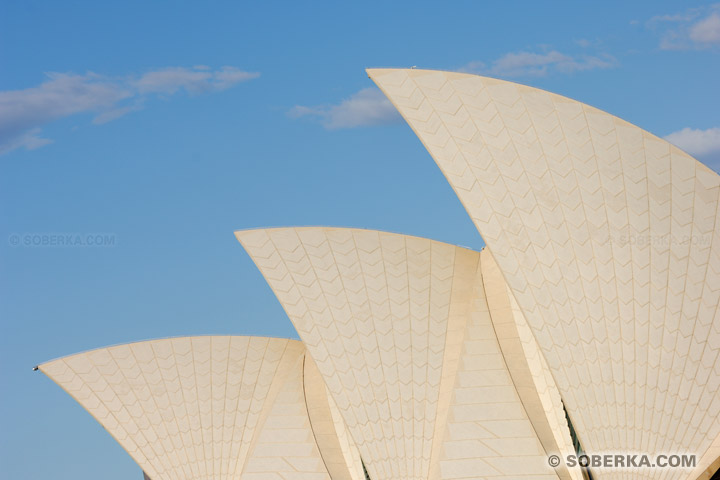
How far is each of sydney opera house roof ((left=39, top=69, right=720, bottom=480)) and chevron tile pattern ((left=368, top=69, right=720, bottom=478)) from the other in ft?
0.13

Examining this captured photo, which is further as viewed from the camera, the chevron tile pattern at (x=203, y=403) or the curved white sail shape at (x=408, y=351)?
the chevron tile pattern at (x=203, y=403)

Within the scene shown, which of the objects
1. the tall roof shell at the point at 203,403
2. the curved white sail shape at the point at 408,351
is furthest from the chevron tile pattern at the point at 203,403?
Result: the curved white sail shape at the point at 408,351

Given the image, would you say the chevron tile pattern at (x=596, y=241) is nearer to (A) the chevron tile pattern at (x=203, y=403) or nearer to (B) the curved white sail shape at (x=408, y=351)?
(B) the curved white sail shape at (x=408, y=351)

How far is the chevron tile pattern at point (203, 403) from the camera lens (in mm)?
31547

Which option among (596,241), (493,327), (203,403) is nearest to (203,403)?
(203,403)

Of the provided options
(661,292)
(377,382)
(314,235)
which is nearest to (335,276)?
(314,235)

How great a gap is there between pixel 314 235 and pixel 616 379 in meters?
10.1

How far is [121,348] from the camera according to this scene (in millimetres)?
34312

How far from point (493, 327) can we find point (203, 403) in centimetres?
954

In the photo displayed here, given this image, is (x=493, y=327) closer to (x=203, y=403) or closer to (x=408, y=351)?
(x=408, y=351)

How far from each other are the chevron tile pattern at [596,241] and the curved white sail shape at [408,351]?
2.47 m

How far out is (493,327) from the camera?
100 ft

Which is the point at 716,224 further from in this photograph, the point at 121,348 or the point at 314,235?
the point at 121,348

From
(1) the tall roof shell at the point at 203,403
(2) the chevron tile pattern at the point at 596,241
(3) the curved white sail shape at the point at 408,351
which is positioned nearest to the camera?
(2) the chevron tile pattern at the point at 596,241
